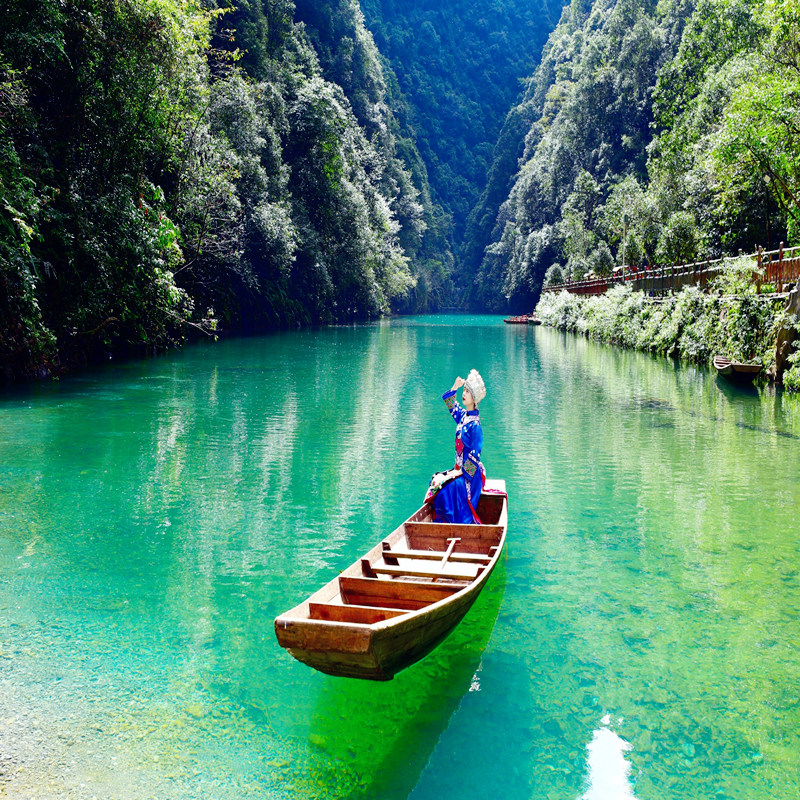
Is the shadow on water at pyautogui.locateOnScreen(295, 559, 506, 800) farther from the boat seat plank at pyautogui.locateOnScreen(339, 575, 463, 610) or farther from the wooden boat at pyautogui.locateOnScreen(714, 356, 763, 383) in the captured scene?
the wooden boat at pyautogui.locateOnScreen(714, 356, 763, 383)

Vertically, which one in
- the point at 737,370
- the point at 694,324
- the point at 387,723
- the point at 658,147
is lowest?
the point at 387,723

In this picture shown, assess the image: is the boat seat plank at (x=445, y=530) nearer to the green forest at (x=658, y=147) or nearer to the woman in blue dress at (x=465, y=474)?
the woman in blue dress at (x=465, y=474)

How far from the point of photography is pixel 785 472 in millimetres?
10883

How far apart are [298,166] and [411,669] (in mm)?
47225

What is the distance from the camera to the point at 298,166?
48438mm

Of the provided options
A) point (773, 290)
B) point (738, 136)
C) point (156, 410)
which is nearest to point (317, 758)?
point (156, 410)

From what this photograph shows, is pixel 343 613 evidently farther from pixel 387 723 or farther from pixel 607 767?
pixel 607 767

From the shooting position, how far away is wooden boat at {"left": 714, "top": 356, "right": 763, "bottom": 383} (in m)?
19.4

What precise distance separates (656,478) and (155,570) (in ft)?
24.0

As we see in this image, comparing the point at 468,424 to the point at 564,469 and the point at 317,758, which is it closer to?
the point at 317,758

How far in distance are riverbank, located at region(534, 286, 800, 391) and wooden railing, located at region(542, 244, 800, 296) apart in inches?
19.4

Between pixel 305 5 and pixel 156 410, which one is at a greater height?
pixel 305 5

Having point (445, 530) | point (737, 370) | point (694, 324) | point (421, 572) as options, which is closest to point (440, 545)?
point (445, 530)

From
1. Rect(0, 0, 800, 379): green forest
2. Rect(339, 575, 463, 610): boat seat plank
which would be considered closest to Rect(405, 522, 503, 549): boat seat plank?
Rect(339, 575, 463, 610): boat seat plank
